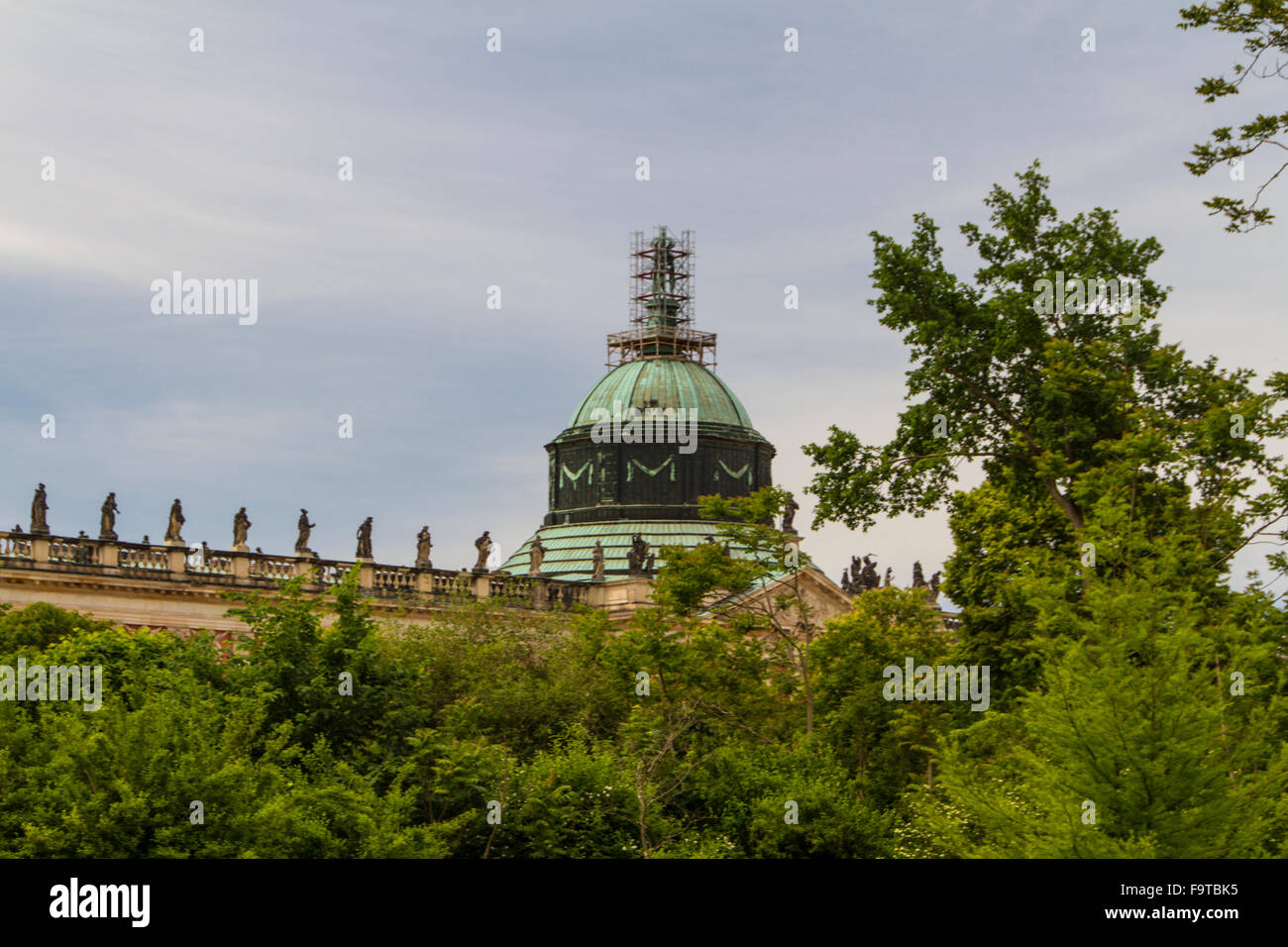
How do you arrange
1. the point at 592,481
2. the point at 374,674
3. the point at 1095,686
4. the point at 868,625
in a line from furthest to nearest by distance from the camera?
1. the point at 592,481
2. the point at 868,625
3. the point at 374,674
4. the point at 1095,686

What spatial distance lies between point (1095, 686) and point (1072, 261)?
1957 cm

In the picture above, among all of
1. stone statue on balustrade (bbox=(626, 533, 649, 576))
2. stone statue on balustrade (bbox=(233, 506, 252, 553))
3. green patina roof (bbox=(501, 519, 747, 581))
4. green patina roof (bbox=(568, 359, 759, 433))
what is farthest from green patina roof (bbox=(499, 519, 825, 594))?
stone statue on balustrade (bbox=(233, 506, 252, 553))

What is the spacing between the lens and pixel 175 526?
70.9 metres

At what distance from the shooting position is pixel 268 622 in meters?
37.8

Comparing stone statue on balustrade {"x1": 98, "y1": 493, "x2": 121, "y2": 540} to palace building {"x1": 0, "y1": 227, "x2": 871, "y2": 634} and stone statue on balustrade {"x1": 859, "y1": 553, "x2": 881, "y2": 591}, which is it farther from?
stone statue on balustrade {"x1": 859, "y1": 553, "x2": 881, "y2": 591}

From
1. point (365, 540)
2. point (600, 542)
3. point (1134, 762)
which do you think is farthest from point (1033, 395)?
point (600, 542)

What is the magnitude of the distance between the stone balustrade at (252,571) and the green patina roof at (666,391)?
57.3ft

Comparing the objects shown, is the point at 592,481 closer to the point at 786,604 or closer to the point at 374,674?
the point at 786,604

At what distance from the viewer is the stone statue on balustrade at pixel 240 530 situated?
72.5 metres

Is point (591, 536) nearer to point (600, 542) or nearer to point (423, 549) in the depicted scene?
point (600, 542)

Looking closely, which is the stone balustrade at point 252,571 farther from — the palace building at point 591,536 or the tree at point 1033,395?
the tree at point 1033,395

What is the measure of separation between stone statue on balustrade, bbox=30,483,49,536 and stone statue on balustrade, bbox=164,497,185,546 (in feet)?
17.1

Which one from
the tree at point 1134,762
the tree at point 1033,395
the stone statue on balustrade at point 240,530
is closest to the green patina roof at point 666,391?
the stone statue on balustrade at point 240,530
